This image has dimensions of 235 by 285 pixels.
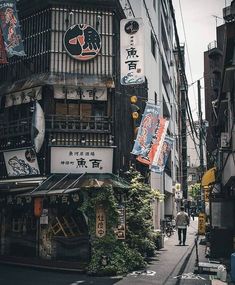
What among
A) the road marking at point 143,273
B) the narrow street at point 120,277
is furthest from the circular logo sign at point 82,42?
the road marking at point 143,273

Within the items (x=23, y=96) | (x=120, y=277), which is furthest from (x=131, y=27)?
(x=120, y=277)

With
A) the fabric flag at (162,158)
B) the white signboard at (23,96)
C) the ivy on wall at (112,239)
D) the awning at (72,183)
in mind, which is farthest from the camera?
the fabric flag at (162,158)

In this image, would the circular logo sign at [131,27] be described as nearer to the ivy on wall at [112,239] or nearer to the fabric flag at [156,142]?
the fabric flag at [156,142]

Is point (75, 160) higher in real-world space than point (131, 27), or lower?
lower

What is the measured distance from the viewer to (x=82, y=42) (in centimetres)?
1834

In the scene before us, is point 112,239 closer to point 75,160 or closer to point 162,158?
point 75,160

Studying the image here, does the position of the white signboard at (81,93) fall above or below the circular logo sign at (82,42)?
below

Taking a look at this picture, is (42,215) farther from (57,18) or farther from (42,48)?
(57,18)

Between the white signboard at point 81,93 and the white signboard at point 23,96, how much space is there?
0.92 meters

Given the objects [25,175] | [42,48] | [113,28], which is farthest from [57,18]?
[25,175]

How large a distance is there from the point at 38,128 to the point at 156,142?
5.77 meters

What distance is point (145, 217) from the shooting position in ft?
56.4

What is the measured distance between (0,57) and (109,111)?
5609 millimetres

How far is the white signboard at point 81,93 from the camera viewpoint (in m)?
18.2
